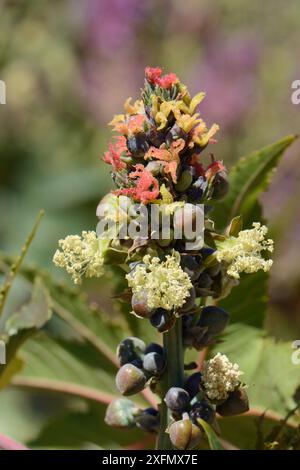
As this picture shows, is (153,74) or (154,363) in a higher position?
(153,74)

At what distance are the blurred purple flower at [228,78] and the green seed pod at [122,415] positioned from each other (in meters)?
1.87

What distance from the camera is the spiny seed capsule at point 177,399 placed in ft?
2.42

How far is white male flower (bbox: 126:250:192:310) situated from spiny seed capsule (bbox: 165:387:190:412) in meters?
0.09

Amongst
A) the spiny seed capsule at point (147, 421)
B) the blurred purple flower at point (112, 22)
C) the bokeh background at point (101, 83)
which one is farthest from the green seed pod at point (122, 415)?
the blurred purple flower at point (112, 22)

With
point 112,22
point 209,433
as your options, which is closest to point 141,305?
point 209,433

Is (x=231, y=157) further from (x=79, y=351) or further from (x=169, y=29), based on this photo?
(x=79, y=351)

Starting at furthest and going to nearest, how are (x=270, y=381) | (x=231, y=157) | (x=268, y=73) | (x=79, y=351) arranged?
(x=268, y=73) → (x=231, y=157) → (x=79, y=351) → (x=270, y=381)

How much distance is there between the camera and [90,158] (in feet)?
9.33

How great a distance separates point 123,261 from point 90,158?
2.10 metres

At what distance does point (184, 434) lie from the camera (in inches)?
28.0

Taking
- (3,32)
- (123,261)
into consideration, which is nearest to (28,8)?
(3,32)

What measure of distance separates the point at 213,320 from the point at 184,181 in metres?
0.14

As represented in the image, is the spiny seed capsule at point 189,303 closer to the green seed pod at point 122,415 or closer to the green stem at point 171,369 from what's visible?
the green stem at point 171,369

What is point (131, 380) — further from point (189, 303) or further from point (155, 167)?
point (155, 167)
